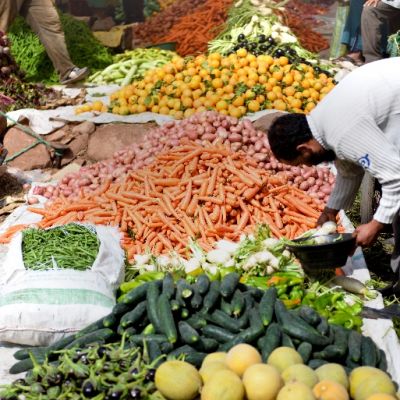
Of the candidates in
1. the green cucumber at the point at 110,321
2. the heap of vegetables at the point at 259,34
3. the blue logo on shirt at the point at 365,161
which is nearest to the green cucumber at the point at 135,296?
the green cucumber at the point at 110,321

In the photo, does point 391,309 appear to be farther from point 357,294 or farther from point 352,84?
point 352,84

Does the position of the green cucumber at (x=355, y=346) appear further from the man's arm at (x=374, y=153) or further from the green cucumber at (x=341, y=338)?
the man's arm at (x=374, y=153)

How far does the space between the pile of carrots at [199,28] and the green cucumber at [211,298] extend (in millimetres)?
8211

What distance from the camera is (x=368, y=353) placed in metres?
3.18

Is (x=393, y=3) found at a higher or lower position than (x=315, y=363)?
lower

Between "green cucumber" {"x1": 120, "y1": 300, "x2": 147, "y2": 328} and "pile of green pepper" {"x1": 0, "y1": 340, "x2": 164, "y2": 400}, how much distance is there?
0.25 m

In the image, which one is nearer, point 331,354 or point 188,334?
point 331,354

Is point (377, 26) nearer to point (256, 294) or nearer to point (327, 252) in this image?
point (327, 252)

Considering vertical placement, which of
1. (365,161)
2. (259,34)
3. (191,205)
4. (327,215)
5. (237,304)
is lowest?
(259,34)

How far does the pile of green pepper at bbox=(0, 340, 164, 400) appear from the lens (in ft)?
9.25

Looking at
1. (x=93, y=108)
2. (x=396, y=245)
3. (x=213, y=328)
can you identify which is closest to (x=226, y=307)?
(x=213, y=328)

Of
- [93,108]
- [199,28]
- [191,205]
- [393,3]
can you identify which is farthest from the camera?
[199,28]

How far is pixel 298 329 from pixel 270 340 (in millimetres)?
154

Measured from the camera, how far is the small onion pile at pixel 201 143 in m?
5.66
